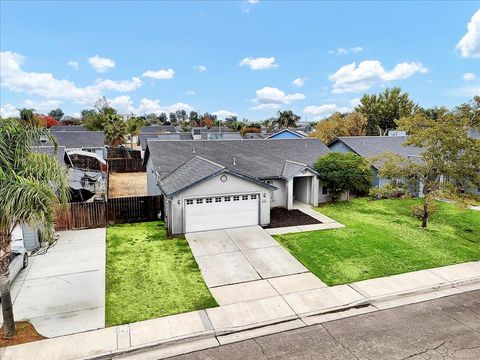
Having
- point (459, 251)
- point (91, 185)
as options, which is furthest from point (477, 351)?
point (91, 185)

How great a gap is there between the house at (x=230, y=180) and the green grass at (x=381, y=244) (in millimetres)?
2380

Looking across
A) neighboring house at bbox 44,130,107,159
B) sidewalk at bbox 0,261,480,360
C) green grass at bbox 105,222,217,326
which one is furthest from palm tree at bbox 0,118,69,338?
neighboring house at bbox 44,130,107,159

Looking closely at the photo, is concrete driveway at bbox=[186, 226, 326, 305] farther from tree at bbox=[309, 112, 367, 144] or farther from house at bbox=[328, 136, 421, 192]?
tree at bbox=[309, 112, 367, 144]

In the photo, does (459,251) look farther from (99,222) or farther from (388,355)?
(99,222)

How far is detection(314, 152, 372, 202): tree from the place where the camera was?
22.2 metres

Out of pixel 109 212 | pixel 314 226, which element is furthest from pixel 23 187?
pixel 314 226

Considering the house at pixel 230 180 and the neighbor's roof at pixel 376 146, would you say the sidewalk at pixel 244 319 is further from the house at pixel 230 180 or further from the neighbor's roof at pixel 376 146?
the neighbor's roof at pixel 376 146

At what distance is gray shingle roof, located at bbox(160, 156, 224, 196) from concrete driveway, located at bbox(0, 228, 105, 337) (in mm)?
4168

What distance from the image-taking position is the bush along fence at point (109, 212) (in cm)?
1747

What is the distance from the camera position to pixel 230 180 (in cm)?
1733

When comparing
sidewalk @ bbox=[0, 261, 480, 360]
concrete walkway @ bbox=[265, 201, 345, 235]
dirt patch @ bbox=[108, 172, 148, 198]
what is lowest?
sidewalk @ bbox=[0, 261, 480, 360]

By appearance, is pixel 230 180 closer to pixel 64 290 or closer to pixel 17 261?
pixel 64 290

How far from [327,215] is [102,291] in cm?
1353

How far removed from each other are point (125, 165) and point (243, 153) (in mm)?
19001
